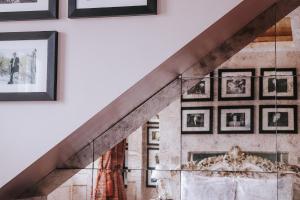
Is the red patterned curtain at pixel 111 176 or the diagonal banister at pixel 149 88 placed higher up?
the diagonal banister at pixel 149 88

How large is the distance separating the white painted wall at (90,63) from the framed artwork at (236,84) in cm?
47

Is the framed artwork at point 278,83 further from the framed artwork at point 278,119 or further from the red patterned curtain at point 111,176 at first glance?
the red patterned curtain at point 111,176

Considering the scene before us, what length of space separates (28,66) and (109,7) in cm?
57

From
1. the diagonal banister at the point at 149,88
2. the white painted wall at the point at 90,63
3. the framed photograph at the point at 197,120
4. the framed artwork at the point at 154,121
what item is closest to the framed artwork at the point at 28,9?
the white painted wall at the point at 90,63

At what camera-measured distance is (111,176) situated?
9.90ft

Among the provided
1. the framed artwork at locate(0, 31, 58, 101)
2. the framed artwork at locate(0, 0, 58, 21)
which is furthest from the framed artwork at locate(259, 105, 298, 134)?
the framed artwork at locate(0, 0, 58, 21)

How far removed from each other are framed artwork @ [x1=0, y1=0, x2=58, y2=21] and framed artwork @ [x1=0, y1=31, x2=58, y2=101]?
0.10m

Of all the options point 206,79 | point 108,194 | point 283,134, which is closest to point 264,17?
point 206,79

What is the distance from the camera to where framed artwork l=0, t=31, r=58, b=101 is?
267 centimetres

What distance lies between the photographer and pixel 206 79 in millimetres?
2898

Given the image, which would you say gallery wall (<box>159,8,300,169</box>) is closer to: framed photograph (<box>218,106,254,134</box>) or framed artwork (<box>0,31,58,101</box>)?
framed photograph (<box>218,106,254,134</box>)

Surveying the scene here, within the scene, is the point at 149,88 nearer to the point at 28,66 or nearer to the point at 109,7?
the point at 109,7

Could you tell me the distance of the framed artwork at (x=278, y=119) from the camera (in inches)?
109

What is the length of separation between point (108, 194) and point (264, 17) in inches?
57.1
